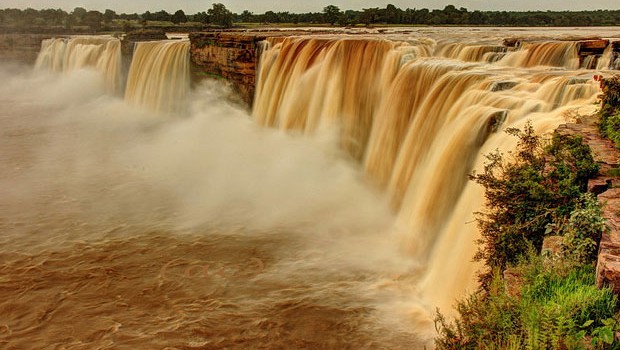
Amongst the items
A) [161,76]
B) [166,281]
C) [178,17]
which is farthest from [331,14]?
[166,281]

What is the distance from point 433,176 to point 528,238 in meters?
3.90

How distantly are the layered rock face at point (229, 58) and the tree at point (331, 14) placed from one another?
34744 mm

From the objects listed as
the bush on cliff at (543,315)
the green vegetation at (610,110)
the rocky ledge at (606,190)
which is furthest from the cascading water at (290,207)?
the bush on cliff at (543,315)

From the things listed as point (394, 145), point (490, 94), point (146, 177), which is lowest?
point (146, 177)

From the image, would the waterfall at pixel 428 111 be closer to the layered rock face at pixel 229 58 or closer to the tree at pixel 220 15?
the layered rock face at pixel 229 58

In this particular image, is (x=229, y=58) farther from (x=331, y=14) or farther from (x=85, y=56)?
(x=331, y=14)

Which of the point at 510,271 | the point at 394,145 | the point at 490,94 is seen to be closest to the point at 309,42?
the point at 394,145

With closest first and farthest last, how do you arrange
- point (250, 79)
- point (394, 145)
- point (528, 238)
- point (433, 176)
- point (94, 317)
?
point (528, 238) → point (94, 317) → point (433, 176) → point (394, 145) → point (250, 79)

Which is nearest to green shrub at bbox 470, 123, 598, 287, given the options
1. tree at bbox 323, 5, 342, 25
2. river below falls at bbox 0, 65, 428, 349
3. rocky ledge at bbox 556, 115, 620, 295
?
rocky ledge at bbox 556, 115, 620, 295

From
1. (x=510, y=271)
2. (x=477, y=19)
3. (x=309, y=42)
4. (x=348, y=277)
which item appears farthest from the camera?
(x=477, y=19)

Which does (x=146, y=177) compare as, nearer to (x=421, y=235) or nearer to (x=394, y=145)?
(x=394, y=145)

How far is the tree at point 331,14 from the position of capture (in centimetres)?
5716

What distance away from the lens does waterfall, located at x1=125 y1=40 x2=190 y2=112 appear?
995 inches

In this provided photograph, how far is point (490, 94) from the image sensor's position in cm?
988
